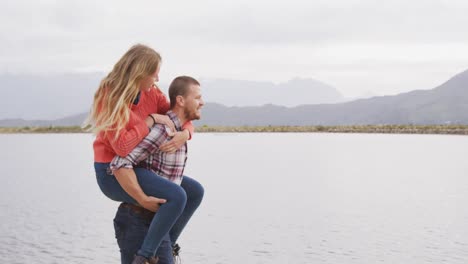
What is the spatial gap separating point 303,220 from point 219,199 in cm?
573

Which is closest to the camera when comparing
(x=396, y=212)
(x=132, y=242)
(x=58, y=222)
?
(x=132, y=242)

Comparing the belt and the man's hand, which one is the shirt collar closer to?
the man's hand

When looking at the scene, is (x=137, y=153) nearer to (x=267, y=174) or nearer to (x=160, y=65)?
(x=160, y=65)

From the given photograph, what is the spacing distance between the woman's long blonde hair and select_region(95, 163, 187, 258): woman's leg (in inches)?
13.8

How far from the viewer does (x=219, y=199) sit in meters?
27.0

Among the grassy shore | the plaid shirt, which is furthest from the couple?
the grassy shore

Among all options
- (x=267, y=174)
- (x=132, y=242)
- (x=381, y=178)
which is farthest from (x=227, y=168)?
(x=132, y=242)

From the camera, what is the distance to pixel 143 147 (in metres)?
4.66

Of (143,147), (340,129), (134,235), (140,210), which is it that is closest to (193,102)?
(143,147)

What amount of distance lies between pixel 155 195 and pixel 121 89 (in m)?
0.72

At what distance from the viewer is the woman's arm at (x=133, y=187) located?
4.62m

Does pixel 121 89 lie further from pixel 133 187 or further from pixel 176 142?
pixel 133 187

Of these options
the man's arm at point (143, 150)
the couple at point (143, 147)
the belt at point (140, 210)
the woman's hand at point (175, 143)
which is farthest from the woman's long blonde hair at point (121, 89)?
the belt at point (140, 210)

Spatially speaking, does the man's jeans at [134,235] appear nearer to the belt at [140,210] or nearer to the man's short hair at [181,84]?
the belt at [140,210]
